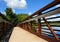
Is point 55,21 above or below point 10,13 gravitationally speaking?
below

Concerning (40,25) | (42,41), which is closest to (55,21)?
(42,41)

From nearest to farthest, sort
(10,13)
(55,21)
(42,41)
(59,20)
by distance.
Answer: (59,20) < (55,21) < (42,41) < (10,13)

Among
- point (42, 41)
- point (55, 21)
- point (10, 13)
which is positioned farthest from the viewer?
point (10, 13)

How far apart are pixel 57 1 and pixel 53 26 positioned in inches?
33.9

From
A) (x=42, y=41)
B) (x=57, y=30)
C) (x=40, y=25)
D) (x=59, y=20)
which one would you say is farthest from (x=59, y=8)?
(x=40, y=25)

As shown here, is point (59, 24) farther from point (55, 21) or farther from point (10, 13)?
point (10, 13)

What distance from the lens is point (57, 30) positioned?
336cm

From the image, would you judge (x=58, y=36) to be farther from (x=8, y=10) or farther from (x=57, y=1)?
(x=8, y=10)

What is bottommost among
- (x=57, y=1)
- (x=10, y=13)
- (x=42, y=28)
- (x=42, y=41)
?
(x=42, y=41)

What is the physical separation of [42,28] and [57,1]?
6.63 feet

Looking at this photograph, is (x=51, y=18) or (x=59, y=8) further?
(x=51, y=18)

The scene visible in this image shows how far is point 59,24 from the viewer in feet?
10.9

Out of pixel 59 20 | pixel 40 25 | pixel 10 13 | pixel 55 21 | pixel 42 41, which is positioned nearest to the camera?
pixel 59 20

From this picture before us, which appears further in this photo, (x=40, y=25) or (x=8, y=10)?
(x=8, y=10)
